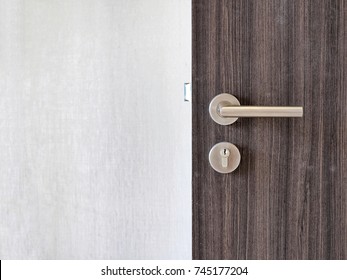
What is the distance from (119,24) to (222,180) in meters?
0.45

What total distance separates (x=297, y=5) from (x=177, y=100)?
325 mm

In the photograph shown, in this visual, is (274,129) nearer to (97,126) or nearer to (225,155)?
(225,155)

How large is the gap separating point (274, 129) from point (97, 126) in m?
0.42

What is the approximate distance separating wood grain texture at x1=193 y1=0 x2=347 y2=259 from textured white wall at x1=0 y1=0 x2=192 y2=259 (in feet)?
0.79

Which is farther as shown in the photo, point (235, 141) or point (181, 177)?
point (181, 177)

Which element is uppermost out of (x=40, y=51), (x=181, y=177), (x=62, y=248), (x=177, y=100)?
(x=40, y=51)

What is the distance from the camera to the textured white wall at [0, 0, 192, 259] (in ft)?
2.39

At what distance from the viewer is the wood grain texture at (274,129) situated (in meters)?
0.49

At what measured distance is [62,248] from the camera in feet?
2.53

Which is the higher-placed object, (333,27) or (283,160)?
(333,27)

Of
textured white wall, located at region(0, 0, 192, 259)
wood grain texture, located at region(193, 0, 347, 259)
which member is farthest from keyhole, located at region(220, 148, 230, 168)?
textured white wall, located at region(0, 0, 192, 259)

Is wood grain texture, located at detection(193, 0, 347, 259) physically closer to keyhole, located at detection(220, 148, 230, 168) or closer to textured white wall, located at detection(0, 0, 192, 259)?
keyhole, located at detection(220, 148, 230, 168)
